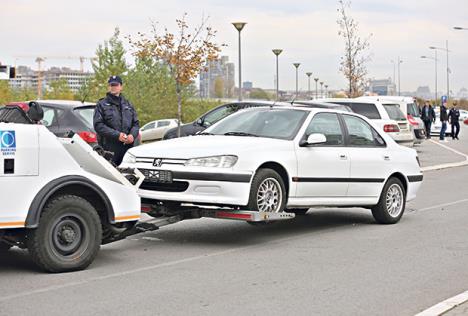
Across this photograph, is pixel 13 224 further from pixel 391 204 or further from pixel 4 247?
pixel 391 204

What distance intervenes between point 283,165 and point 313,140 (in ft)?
2.01

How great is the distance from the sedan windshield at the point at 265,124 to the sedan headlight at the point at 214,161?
1.03 metres

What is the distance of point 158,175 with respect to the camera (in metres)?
9.04

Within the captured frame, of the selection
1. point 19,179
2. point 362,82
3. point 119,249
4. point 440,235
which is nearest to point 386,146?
point 440,235

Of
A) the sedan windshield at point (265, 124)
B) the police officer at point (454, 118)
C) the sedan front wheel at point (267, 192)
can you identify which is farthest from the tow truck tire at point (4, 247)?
the police officer at point (454, 118)

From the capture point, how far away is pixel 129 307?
618 centimetres

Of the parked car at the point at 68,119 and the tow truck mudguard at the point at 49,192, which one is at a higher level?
the parked car at the point at 68,119


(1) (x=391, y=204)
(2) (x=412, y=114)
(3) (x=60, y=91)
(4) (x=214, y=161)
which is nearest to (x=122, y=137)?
(4) (x=214, y=161)

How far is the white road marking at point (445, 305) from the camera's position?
240 inches

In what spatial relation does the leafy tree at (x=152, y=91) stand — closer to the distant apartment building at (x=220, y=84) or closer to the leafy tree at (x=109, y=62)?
the leafy tree at (x=109, y=62)

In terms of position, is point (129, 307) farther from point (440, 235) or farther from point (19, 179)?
point (440, 235)

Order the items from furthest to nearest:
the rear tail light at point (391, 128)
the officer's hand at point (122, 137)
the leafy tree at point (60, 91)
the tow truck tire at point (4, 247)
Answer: the leafy tree at point (60, 91) → the rear tail light at point (391, 128) → the officer's hand at point (122, 137) → the tow truck tire at point (4, 247)

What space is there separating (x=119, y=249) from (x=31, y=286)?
2.05 metres

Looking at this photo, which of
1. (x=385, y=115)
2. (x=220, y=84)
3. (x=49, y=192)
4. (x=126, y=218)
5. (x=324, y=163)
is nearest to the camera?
(x=49, y=192)
